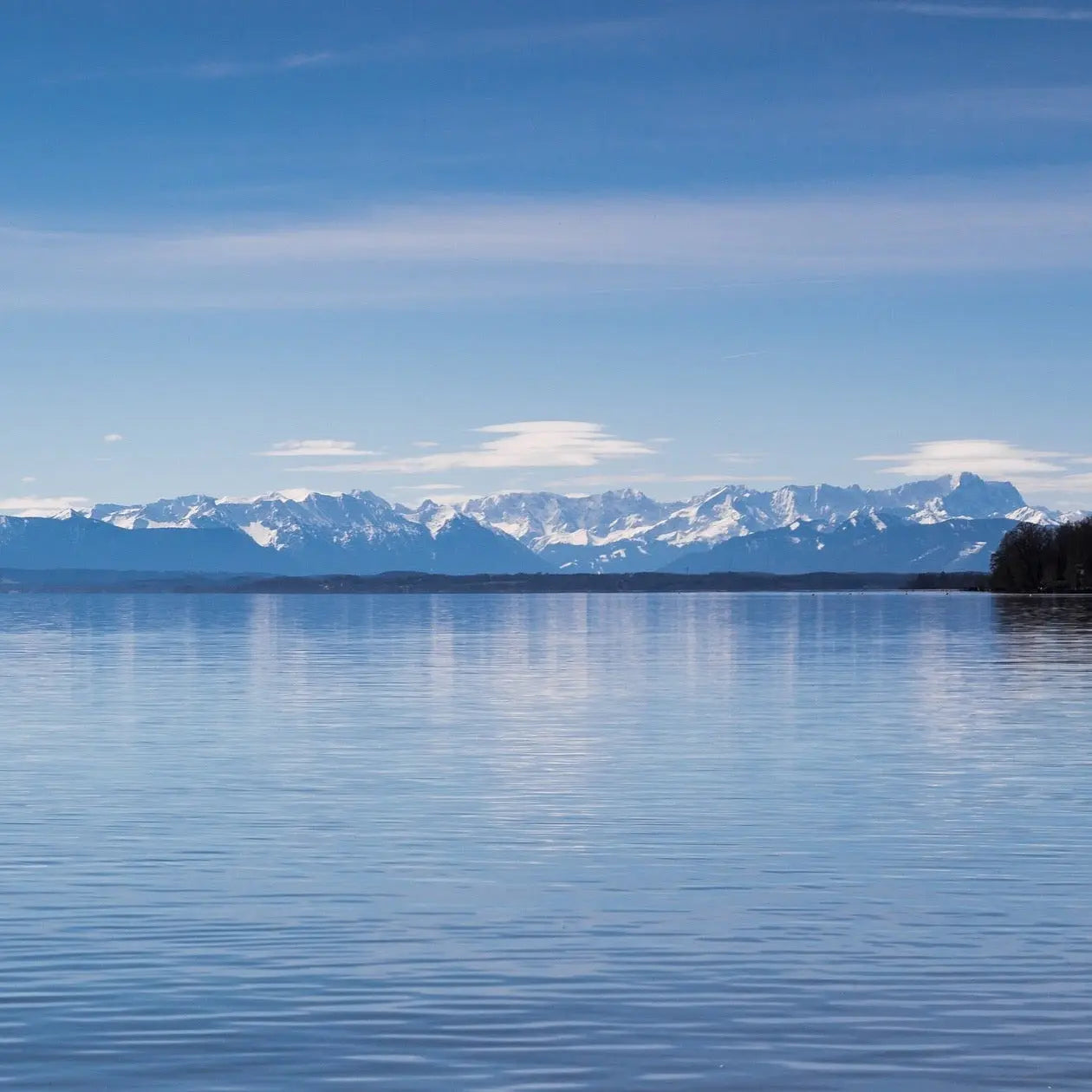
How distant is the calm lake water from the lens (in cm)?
1997

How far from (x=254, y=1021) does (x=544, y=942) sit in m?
5.63

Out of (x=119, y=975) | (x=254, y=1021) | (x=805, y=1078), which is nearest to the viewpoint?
(x=805, y=1078)

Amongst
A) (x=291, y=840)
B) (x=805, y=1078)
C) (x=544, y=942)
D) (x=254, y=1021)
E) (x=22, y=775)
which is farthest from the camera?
(x=22, y=775)

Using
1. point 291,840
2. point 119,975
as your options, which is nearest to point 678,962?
point 119,975

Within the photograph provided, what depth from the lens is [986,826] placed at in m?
37.6

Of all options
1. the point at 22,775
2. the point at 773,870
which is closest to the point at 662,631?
the point at 22,775

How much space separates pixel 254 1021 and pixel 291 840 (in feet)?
48.6

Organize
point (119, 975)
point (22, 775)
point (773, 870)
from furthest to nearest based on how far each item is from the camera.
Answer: point (22, 775), point (773, 870), point (119, 975)

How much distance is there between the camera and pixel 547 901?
94.9ft

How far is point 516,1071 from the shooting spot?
62.6ft

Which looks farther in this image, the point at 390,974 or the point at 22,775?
the point at 22,775

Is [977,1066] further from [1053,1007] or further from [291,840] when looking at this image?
[291,840]

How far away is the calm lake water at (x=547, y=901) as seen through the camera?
65.5 ft

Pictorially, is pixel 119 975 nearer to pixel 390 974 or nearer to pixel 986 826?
pixel 390 974
